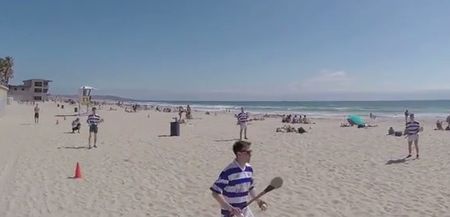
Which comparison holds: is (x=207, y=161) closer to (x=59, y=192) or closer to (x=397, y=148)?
(x=59, y=192)

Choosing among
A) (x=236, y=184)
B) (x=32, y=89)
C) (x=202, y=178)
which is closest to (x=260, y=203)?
(x=236, y=184)

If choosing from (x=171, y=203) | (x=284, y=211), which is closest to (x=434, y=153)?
(x=284, y=211)

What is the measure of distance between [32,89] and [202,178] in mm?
95524

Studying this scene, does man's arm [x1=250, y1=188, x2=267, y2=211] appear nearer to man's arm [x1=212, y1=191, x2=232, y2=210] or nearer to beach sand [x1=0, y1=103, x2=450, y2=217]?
man's arm [x1=212, y1=191, x2=232, y2=210]

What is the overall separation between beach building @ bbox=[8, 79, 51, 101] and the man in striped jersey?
96189mm

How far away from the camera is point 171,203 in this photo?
25.6 feet

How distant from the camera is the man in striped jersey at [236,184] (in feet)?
13.0

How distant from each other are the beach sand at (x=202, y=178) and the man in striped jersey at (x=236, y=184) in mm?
3091

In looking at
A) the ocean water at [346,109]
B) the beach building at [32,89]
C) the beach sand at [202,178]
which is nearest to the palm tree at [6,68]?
the beach building at [32,89]

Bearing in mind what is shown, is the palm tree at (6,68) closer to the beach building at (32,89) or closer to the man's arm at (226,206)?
the beach building at (32,89)

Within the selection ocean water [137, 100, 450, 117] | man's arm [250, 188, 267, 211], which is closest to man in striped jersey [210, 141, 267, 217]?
man's arm [250, 188, 267, 211]

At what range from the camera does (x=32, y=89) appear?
96.8 metres

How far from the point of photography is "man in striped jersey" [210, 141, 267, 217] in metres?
3.97

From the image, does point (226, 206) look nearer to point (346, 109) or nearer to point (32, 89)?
point (346, 109)
